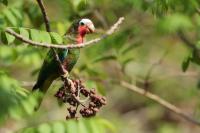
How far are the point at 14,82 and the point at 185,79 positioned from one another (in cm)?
699

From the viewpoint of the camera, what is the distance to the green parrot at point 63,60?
507 centimetres

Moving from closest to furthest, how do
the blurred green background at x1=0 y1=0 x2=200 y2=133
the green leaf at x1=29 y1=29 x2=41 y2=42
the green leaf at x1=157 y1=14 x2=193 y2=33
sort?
the blurred green background at x1=0 y1=0 x2=200 y2=133 → the green leaf at x1=29 y1=29 x2=41 y2=42 → the green leaf at x1=157 y1=14 x2=193 y2=33

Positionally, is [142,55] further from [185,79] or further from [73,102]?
[73,102]

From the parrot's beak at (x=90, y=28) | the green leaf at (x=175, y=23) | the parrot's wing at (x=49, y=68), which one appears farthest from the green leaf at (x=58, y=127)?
the green leaf at (x=175, y=23)

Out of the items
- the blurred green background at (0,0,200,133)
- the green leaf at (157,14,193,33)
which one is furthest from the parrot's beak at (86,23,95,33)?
the green leaf at (157,14,193,33)

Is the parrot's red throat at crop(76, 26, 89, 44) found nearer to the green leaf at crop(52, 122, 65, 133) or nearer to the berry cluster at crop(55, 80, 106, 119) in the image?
the berry cluster at crop(55, 80, 106, 119)

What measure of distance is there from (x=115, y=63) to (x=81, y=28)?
2.55 m

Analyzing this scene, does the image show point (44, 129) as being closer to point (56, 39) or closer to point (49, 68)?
point (56, 39)

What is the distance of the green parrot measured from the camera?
16.6ft

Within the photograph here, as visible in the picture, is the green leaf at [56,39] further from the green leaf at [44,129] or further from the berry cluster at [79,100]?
the green leaf at [44,129]

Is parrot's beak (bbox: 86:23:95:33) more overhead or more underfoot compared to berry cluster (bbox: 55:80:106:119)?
more overhead

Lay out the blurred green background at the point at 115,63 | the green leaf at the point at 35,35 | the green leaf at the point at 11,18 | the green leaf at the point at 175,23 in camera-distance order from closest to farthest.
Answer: the blurred green background at the point at 115,63, the green leaf at the point at 35,35, the green leaf at the point at 11,18, the green leaf at the point at 175,23

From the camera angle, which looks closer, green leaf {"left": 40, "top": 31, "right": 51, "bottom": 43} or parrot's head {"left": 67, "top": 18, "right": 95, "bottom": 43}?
green leaf {"left": 40, "top": 31, "right": 51, "bottom": 43}

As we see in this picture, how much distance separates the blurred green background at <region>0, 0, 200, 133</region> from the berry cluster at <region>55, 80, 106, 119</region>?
121 mm
